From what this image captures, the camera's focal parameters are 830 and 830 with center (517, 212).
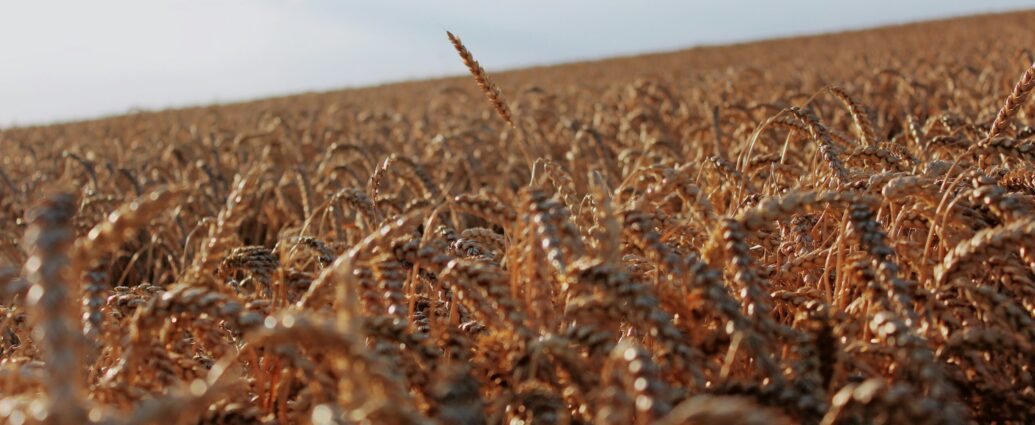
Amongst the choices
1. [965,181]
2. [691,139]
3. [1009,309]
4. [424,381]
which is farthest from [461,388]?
[691,139]

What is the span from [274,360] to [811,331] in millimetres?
1100

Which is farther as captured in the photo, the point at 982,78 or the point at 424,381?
the point at 982,78

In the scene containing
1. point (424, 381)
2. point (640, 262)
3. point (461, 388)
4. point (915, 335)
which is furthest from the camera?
point (640, 262)

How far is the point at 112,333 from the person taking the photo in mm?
1640

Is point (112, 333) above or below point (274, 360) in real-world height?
above

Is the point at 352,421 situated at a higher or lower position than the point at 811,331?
higher

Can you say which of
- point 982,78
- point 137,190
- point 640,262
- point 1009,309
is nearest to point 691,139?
point 982,78

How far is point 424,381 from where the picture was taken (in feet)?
4.91

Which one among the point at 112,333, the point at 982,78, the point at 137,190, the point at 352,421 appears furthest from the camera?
the point at 982,78

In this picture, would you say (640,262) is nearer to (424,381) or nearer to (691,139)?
(424,381)

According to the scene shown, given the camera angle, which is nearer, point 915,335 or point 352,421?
point 352,421

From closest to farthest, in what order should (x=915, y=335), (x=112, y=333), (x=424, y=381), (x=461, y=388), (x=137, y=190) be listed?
1. (x=461, y=388)
2. (x=915, y=335)
3. (x=424, y=381)
4. (x=112, y=333)
5. (x=137, y=190)

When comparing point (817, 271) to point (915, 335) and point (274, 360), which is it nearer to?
point (915, 335)

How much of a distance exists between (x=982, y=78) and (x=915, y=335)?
6776 mm
